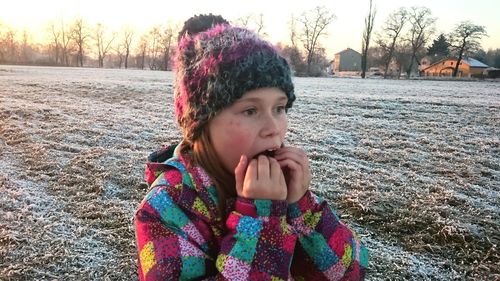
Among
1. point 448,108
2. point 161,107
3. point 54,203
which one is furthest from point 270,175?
point 448,108

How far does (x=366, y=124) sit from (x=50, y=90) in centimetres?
1293

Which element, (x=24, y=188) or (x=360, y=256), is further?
(x=24, y=188)

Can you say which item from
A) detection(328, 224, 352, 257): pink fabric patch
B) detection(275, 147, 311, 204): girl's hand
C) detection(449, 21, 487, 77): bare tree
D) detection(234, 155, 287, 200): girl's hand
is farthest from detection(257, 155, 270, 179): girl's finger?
detection(449, 21, 487, 77): bare tree

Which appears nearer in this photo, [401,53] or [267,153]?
[267,153]

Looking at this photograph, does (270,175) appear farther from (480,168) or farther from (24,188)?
(480,168)

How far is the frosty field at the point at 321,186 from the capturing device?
3.78 m

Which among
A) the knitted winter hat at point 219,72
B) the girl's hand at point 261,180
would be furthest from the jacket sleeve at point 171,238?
the knitted winter hat at point 219,72

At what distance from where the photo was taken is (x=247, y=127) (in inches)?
64.4

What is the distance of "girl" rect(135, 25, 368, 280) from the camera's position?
146 cm

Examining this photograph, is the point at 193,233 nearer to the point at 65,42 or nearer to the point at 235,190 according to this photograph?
the point at 235,190

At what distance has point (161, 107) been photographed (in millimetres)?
13625

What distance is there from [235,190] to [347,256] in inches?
20.7

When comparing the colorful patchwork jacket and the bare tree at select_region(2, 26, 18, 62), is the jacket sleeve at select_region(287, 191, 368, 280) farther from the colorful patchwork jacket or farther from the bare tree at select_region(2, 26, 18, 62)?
the bare tree at select_region(2, 26, 18, 62)

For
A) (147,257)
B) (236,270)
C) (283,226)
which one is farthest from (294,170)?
(147,257)
